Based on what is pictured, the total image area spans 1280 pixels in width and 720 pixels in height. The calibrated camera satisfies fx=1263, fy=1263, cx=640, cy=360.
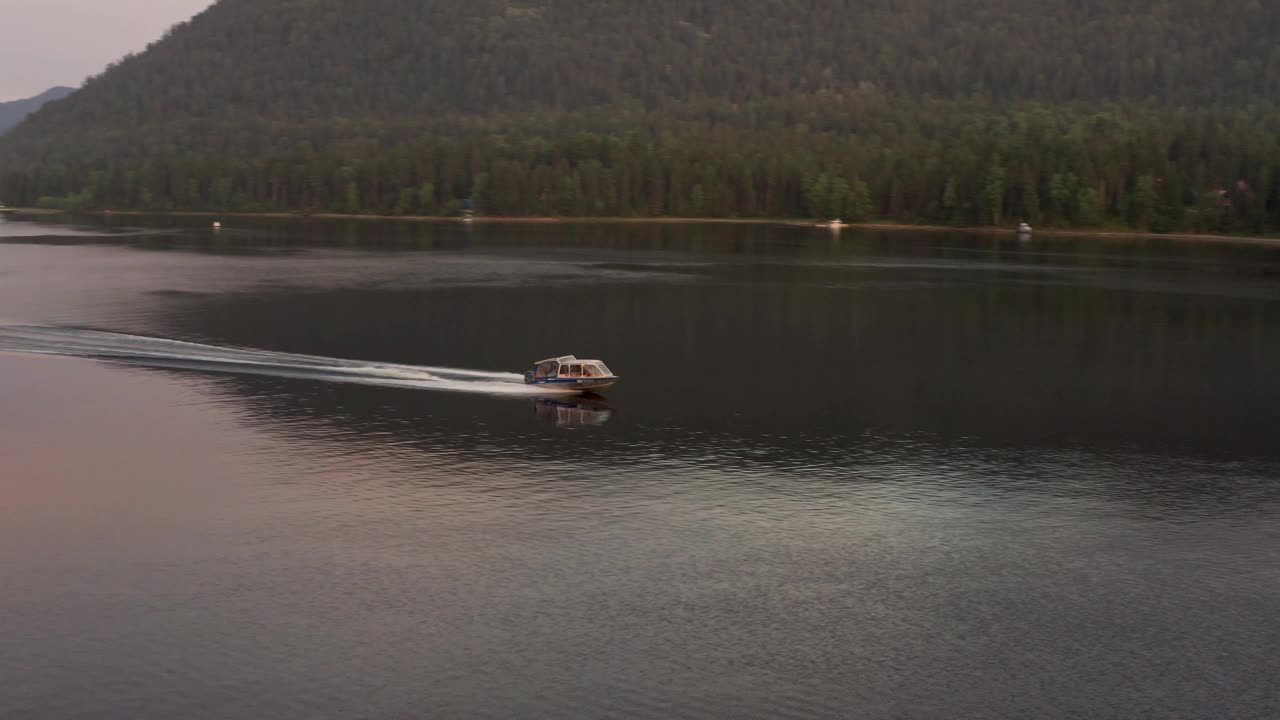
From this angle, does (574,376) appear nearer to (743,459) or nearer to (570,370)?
(570,370)

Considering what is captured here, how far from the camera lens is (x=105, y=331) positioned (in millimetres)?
134500

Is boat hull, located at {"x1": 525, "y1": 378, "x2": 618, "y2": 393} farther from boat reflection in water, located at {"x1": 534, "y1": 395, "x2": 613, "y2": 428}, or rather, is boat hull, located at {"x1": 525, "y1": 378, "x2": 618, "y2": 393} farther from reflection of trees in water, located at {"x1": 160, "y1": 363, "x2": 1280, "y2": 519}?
reflection of trees in water, located at {"x1": 160, "y1": 363, "x2": 1280, "y2": 519}

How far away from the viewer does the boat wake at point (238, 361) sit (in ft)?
354

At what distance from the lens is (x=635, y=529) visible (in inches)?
2680

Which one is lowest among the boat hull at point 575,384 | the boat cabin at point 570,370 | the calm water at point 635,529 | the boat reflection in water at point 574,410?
the calm water at point 635,529

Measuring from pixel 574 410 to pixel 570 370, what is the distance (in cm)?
387

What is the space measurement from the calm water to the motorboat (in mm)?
1778

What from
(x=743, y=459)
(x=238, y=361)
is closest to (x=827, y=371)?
(x=743, y=459)

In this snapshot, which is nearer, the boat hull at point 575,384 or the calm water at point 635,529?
the calm water at point 635,529

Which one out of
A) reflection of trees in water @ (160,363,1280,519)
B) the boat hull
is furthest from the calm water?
the boat hull


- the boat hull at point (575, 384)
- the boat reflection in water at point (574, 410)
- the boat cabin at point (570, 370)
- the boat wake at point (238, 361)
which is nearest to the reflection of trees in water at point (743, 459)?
the boat reflection in water at point (574, 410)

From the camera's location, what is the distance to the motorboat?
101 m

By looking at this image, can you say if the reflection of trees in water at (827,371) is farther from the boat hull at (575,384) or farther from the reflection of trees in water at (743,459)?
the boat hull at (575,384)

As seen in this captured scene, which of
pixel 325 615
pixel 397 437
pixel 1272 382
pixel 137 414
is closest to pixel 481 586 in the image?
pixel 325 615
